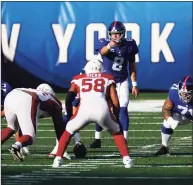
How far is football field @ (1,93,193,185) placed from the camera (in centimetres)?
779

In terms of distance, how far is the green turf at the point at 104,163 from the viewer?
7867mm

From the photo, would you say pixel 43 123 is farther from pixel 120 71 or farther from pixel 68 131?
pixel 68 131

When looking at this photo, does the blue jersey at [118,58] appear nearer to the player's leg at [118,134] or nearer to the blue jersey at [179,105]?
the blue jersey at [179,105]

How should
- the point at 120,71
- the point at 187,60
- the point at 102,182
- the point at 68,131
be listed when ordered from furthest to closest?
the point at 187,60
the point at 120,71
the point at 68,131
the point at 102,182

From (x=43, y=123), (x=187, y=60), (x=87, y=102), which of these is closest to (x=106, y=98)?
(x=87, y=102)

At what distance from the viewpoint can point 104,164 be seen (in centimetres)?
869

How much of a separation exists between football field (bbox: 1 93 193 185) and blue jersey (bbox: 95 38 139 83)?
2.65 ft

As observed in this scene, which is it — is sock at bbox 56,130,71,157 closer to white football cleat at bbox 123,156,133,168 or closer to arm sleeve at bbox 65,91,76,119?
arm sleeve at bbox 65,91,76,119

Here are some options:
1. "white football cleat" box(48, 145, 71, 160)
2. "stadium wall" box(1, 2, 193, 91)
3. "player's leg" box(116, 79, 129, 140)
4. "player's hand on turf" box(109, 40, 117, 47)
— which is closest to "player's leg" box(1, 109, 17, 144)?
"white football cleat" box(48, 145, 71, 160)

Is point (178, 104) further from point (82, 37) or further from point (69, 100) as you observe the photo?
point (82, 37)

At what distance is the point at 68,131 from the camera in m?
8.39

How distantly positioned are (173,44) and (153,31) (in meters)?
0.47

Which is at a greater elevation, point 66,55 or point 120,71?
point 120,71

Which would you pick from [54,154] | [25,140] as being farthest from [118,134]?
[54,154]
